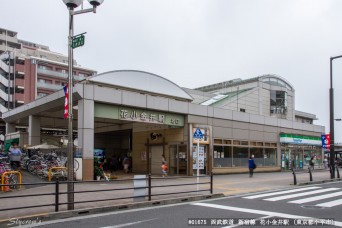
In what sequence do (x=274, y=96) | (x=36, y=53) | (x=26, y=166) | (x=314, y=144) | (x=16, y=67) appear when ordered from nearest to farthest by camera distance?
1. (x=26, y=166)
2. (x=314, y=144)
3. (x=274, y=96)
4. (x=16, y=67)
5. (x=36, y=53)

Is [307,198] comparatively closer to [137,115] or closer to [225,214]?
[225,214]

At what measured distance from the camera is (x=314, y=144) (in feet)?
133

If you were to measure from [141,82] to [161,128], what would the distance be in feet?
15.1

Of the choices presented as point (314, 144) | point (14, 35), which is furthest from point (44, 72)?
point (314, 144)

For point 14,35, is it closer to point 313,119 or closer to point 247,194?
point 313,119

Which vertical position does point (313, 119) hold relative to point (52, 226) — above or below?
above

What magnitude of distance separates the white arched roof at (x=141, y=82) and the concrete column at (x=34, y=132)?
28.7 feet

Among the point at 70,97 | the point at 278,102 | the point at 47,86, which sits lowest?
the point at 70,97

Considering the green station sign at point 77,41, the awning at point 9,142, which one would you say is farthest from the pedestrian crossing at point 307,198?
the awning at point 9,142

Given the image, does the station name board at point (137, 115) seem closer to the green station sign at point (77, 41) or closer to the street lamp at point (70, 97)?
the street lamp at point (70, 97)

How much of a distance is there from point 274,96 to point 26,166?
1530 inches

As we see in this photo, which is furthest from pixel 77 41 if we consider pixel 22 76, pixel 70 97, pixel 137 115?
pixel 22 76

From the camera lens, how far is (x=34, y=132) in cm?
2781

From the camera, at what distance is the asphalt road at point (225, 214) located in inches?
356
